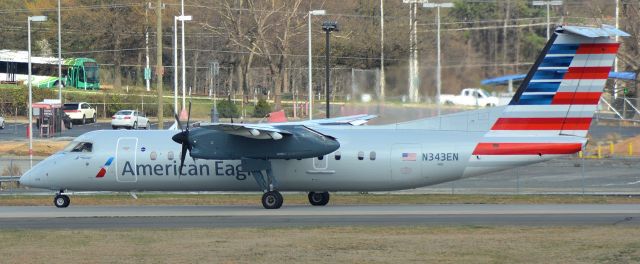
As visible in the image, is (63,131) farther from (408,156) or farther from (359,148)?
(408,156)

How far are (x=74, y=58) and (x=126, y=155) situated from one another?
202 feet

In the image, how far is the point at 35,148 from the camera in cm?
6262

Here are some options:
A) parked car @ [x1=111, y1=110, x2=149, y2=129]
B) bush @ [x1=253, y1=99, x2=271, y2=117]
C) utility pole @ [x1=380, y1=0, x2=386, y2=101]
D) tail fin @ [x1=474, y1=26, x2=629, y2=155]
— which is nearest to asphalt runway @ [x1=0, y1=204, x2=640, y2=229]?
tail fin @ [x1=474, y1=26, x2=629, y2=155]

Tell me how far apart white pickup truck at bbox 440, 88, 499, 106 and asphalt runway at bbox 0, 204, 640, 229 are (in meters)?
3.57

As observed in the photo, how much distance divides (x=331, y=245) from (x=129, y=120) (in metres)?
54.6

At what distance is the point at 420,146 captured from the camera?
32.6 meters

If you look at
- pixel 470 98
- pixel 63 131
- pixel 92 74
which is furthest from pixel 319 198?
pixel 92 74

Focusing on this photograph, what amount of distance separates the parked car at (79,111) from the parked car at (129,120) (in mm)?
5178

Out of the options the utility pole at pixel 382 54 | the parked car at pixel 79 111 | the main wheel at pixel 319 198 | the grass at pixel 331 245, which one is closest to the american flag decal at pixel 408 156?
the utility pole at pixel 382 54

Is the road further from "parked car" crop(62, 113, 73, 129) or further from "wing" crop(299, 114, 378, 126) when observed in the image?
"wing" crop(299, 114, 378, 126)

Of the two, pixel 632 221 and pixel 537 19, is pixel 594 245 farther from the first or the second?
pixel 537 19

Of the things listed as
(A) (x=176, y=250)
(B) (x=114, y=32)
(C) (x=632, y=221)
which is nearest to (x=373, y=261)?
(A) (x=176, y=250)

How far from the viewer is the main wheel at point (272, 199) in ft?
110

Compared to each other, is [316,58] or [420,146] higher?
[316,58]
